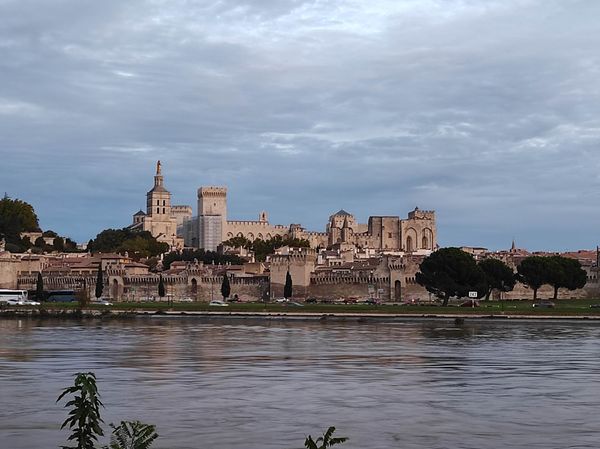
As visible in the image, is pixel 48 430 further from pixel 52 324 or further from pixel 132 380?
pixel 52 324

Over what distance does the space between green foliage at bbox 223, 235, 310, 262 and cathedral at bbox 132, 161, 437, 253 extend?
5321 mm

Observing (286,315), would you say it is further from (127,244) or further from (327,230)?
(327,230)

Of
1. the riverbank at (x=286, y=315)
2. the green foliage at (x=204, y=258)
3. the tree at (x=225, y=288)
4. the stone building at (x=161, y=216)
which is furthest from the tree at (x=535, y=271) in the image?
the stone building at (x=161, y=216)

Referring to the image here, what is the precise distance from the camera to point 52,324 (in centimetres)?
5269

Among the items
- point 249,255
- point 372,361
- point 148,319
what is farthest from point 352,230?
point 372,361

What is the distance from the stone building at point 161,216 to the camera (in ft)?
483

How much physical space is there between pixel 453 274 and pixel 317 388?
4859 centimetres

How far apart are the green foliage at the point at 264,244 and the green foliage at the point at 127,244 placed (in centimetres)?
962

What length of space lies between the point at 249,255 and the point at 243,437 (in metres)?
101

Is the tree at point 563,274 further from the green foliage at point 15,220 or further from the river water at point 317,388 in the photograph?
the green foliage at point 15,220

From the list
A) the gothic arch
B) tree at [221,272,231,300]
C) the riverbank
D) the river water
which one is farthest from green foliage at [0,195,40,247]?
the river water

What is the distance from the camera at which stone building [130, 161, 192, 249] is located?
483 ft

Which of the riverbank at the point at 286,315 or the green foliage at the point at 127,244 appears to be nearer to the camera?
the riverbank at the point at 286,315

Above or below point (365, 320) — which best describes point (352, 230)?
above
